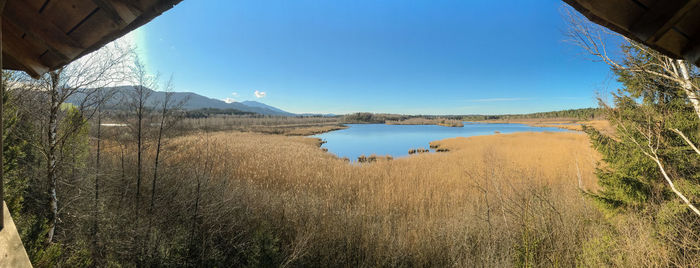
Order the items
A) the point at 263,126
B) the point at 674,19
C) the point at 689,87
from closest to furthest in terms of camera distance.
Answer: the point at 674,19 → the point at 689,87 → the point at 263,126

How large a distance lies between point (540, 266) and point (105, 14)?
646 centimetres

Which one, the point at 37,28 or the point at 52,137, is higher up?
the point at 37,28

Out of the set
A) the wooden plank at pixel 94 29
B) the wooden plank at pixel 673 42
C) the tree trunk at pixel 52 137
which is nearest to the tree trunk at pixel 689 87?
the wooden plank at pixel 673 42

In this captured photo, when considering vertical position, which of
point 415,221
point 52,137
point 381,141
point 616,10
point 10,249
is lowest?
point 381,141

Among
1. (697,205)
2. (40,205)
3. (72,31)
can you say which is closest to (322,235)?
(72,31)

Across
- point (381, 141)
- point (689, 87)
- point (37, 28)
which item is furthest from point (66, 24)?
point (381, 141)

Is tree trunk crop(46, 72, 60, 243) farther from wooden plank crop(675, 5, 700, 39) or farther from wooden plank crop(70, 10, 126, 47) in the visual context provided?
wooden plank crop(675, 5, 700, 39)

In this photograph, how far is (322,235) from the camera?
505 cm

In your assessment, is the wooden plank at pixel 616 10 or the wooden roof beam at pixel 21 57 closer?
the wooden plank at pixel 616 10

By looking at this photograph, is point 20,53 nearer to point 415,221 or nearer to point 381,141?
point 415,221

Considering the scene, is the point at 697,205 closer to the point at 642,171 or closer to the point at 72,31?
the point at 642,171

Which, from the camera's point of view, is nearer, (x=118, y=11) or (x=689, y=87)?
(x=118, y=11)

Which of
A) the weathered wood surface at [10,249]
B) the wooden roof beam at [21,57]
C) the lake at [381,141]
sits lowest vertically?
the lake at [381,141]

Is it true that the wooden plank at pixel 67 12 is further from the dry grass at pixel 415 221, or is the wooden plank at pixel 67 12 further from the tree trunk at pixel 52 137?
the tree trunk at pixel 52 137
